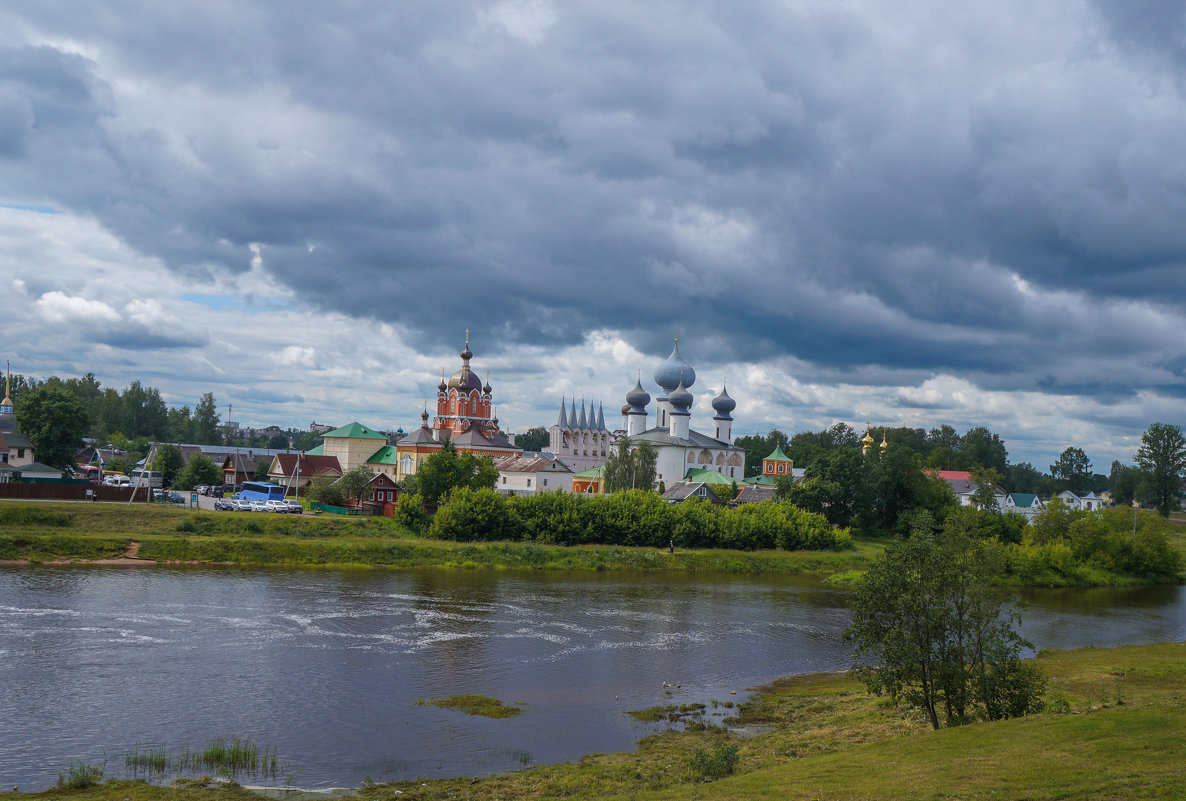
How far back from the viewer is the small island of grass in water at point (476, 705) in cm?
2009

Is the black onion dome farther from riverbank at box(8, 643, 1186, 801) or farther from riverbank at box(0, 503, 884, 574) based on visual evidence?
riverbank at box(8, 643, 1186, 801)

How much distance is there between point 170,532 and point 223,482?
33.4 metres

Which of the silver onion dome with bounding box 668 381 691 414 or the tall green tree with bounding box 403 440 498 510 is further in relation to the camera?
the silver onion dome with bounding box 668 381 691 414

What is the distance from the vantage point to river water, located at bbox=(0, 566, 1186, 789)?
17.5m

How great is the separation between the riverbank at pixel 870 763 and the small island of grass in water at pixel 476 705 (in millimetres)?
3581

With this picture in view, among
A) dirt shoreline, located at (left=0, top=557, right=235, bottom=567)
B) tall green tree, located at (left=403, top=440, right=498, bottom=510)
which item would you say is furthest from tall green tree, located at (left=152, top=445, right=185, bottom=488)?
dirt shoreline, located at (left=0, top=557, right=235, bottom=567)

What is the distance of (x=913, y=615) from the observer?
15961 mm

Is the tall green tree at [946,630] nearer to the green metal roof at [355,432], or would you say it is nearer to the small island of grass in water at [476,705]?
the small island of grass in water at [476,705]

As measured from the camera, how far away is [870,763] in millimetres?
13797

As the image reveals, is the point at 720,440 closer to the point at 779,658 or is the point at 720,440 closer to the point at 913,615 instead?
the point at 779,658

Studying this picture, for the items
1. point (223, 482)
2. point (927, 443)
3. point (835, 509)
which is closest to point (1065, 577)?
point (835, 509)

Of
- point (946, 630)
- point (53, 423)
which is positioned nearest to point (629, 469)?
point (53, 423)

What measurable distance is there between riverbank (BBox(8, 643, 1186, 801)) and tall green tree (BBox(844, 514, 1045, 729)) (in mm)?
844

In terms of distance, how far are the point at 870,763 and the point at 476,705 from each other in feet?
31.9
